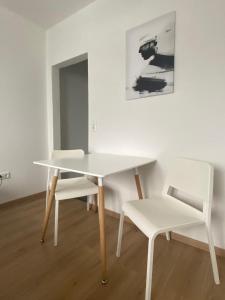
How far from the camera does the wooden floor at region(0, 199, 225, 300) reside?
115cm

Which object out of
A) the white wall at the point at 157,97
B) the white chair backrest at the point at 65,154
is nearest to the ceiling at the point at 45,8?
the white wall at the point at 157,97

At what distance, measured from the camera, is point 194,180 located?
133 cm

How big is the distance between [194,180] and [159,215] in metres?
0.35

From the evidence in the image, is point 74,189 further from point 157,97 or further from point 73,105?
point 73,105

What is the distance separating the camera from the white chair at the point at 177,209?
1073 millimetres

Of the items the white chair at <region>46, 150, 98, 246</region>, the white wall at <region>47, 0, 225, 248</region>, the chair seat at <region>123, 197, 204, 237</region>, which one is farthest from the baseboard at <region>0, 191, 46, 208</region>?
the chair seat at <region>123, 197, 204, 237</region>

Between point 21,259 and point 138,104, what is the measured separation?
5.32 ft

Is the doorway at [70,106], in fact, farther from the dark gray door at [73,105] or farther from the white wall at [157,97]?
the white wall at [157,97]

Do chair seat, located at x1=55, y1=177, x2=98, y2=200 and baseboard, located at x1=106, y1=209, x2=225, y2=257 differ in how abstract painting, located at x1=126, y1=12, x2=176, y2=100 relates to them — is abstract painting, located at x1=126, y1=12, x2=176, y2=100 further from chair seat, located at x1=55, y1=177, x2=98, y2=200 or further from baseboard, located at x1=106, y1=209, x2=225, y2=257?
baseboard, located at x1=106, y1=209, x2=225, y2=257

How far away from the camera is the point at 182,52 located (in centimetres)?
155

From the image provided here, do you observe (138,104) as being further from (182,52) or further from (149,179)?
(149,179)

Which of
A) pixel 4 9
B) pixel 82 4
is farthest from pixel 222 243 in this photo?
pixel 4 9

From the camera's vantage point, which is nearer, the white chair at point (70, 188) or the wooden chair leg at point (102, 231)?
the wooden chair leg at point (102, 231)

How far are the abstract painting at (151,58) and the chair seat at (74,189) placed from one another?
94cm
